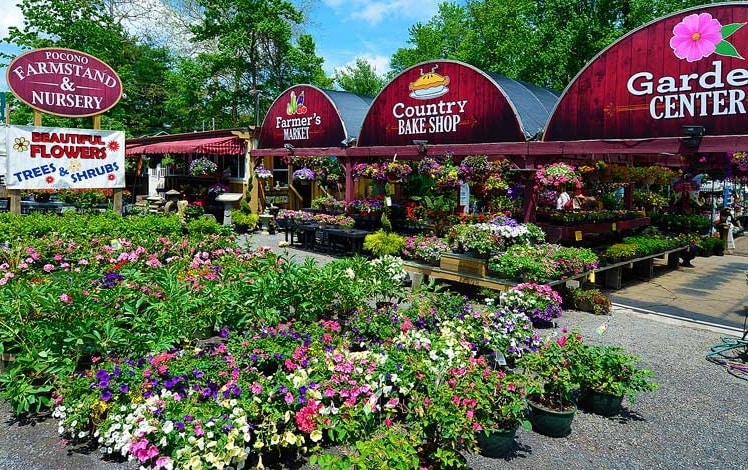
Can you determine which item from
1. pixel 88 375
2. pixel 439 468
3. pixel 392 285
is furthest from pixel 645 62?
pixel 88 375

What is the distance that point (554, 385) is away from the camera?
4.82 metres

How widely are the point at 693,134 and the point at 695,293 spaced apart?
429cm

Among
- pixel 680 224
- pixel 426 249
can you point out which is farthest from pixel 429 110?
pixel 680 224

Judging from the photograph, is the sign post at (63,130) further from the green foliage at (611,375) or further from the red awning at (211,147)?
the green foliage at (611,375)

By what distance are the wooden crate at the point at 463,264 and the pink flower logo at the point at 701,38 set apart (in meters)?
4.58

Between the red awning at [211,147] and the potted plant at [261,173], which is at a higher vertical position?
the red awning at [211,147]

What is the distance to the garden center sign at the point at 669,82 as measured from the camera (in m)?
8.34

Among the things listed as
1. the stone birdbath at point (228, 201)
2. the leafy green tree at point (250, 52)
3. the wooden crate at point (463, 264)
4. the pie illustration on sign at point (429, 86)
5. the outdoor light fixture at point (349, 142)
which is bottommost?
the wooden crate at point (463, 264)

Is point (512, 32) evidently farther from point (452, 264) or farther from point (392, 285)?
point (392, 285)

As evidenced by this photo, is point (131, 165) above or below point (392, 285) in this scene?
above

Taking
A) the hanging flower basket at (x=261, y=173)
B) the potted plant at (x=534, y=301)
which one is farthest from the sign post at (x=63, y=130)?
the potted plant at (x=534, y=301)

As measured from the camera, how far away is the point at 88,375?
4.58 metres

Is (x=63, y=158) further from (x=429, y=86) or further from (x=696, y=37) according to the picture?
(x=696, y=37)

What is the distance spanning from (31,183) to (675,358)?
11031 mm
